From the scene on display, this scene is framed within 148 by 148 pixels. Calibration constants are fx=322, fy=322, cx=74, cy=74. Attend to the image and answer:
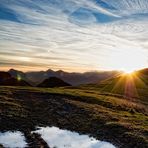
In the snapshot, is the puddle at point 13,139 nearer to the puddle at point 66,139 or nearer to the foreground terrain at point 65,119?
the foreground terrain at point 65,119

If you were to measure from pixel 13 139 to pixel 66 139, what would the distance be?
207 inches

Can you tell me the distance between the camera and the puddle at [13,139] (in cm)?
2858

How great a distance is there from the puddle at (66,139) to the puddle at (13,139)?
2280 millimetres

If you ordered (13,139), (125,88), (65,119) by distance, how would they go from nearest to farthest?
(13,139) → (65,119) → (125,88)

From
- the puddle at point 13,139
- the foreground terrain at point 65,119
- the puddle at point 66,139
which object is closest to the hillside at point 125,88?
the foreground terrain at point 65,119

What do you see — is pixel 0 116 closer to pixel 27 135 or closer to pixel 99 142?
pixel 27 135

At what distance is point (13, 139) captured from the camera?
30328 millimetres

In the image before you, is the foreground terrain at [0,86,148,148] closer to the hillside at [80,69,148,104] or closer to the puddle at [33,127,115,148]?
the puddle at [33,127,115,148]

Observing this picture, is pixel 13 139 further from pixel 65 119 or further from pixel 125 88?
pixel 125 88

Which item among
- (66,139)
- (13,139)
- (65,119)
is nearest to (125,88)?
(65,119)

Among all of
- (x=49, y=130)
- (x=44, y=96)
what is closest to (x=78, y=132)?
(x=49, y=130)

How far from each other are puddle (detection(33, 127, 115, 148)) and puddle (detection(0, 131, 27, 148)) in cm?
228

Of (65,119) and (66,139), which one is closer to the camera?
(66,139)

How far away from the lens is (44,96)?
55969 mm
